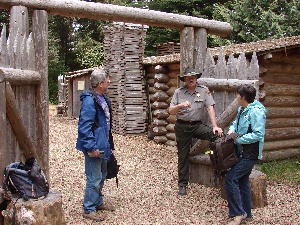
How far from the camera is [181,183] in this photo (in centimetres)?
655

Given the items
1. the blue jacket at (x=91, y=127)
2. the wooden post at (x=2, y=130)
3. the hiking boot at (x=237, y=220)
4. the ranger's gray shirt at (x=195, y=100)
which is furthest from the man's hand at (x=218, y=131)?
the wooden post at (x=2, y=130)

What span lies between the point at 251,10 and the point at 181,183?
17.1m

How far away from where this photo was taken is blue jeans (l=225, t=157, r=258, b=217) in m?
4.95

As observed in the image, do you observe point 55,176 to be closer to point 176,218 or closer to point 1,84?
point 176,218

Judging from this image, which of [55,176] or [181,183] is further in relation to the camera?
[55,176]

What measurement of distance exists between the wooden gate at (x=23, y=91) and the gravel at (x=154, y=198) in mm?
1204

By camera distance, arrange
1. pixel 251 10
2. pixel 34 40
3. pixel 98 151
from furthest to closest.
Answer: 1. pixel 251 10
2. pixel 34 40
3. pixel 98 151

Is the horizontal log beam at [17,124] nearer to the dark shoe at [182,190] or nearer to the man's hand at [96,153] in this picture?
the man's hand at [96,153]

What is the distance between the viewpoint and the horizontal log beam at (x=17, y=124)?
434 cm

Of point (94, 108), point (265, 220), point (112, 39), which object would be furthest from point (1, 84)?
point (112, 39)

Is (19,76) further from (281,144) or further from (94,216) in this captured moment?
(281,144)

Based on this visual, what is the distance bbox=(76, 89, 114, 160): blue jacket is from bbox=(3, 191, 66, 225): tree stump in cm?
87

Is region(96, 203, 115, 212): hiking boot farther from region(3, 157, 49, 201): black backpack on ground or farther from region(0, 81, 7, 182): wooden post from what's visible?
region(0, 81, 7, 182): wooden post

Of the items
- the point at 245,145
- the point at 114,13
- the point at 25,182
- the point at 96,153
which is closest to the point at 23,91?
the point at 96,153
